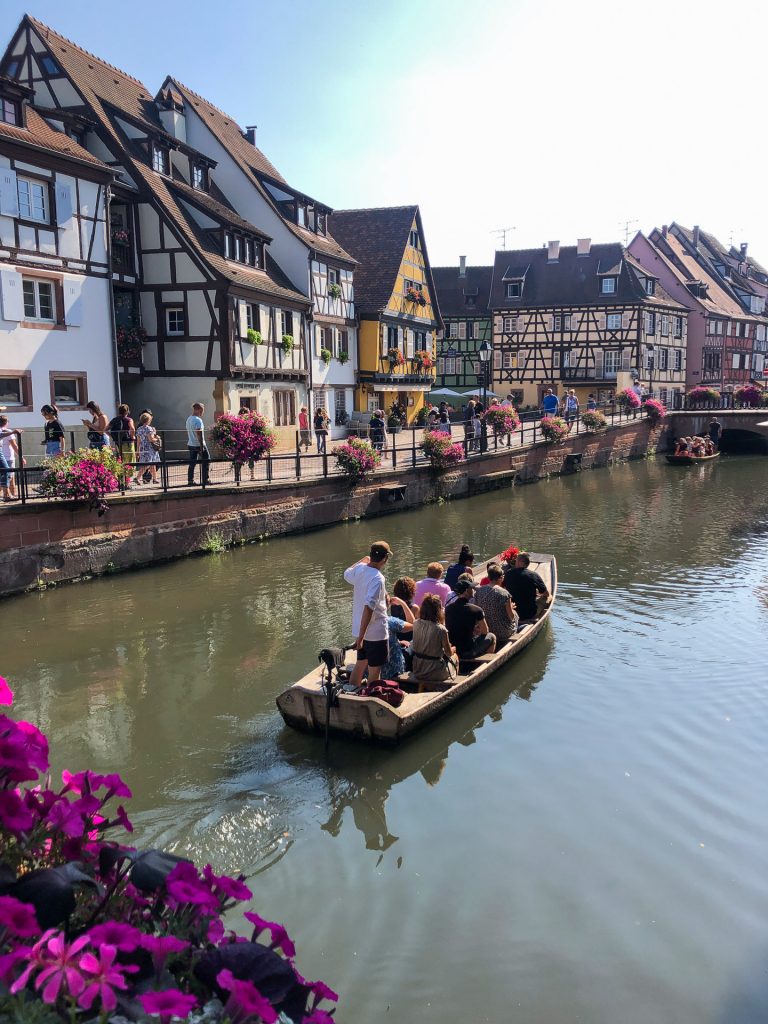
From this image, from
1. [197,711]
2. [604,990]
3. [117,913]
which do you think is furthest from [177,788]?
[117,913]

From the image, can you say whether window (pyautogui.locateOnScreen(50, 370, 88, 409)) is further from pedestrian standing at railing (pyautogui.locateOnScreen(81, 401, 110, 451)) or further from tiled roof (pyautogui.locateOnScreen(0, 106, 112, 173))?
tiled roof (pyautogui.locateOnScreen(0, 106, 112, 173))

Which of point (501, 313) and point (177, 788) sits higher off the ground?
point (501, 313)

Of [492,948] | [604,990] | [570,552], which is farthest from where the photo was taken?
[570,552]

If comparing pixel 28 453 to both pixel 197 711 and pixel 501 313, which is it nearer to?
pixel 197 711

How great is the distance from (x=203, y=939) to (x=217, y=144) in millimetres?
31444

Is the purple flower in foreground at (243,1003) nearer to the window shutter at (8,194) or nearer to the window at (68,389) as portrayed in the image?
the window at (68,389)

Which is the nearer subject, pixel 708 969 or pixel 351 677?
pixel 708 969

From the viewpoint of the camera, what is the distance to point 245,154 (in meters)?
32.5

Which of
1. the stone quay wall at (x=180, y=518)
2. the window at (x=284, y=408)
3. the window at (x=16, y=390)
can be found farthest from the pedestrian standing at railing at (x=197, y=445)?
the window at (x=284, y=408)

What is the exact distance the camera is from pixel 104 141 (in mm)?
24484

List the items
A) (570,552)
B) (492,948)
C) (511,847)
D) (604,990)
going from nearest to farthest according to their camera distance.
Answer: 1. (604,990)
2. (492,948)
3. (511,847)
4. (570,552)

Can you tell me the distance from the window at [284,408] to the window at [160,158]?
775cm

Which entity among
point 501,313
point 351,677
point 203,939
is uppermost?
point 501,313

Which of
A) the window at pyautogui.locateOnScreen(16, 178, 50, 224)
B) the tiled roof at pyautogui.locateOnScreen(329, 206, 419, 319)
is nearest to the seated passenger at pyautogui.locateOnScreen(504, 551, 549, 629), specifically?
the window at pyautogui.locateOnScreen(16, 178, 50, 224)
